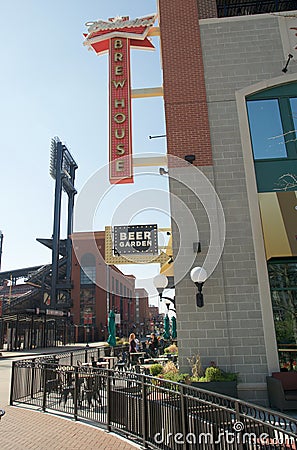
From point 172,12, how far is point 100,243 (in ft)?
163

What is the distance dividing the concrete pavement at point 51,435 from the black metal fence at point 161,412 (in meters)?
0.25

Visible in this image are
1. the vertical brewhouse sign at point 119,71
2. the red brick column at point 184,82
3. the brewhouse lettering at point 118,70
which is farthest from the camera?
the brewhouse lettering at point 118,70

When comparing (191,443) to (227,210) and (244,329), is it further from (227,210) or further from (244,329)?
(227,210)

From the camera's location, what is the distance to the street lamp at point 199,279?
879cm

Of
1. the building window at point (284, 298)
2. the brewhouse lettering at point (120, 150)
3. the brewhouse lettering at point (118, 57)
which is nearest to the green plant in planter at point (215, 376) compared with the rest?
the building window at point (284, 298)

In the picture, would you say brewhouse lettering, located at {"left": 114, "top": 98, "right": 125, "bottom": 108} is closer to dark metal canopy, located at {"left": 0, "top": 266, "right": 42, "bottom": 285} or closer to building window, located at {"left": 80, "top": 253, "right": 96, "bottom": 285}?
building window, located at {"left": 80, "top": 253, "right": 96, "bottom": 285}

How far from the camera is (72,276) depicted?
60.5 metres

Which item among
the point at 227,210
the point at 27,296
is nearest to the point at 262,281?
the point at 227,210

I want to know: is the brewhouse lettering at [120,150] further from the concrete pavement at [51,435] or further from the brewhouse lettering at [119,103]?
the concrete pavement at [51,435]

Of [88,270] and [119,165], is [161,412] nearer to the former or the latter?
[119,165]

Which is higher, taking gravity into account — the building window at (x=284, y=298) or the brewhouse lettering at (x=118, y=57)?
the brewhouse lettering at (x=118, y=57)
